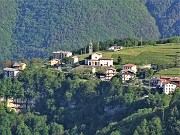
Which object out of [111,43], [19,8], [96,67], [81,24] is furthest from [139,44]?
[19,8]

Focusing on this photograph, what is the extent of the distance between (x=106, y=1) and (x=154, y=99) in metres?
63.1

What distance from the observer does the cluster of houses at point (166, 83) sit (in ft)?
199

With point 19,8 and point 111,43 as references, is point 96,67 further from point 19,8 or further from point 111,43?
point 19,8

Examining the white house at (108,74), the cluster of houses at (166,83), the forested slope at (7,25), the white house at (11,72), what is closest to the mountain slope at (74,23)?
the forested slope at (7,25)

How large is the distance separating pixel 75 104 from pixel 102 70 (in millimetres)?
4317

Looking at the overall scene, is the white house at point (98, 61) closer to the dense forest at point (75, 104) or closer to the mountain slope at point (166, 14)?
the dense forest at point (75, 104)

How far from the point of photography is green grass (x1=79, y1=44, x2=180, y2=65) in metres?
69.9

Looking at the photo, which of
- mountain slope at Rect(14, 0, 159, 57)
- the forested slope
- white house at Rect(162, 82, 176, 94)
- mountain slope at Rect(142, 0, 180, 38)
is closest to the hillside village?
white house at Rect(162, 82, 176, 94)

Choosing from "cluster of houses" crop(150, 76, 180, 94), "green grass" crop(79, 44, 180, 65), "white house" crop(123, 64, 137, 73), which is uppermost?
"green grass" crop(79, 44, 180, 65)

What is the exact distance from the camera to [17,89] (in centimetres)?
6819

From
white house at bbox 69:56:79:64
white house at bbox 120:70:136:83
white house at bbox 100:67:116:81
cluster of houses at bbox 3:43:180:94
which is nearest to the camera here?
cluster of houses at bbox 3:43:180:94

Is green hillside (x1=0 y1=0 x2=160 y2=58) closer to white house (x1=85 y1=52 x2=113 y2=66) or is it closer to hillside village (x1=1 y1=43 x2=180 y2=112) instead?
hillside village (x1=1 y1=43 x2=180 y2=112)

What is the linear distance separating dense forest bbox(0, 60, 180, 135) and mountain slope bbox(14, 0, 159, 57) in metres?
38.1

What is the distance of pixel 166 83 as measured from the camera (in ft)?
199
